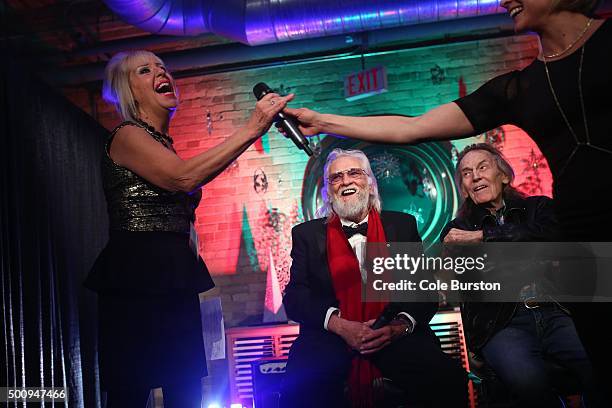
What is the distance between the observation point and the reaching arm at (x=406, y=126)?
1612 millimetres

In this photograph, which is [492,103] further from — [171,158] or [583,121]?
[171,158]

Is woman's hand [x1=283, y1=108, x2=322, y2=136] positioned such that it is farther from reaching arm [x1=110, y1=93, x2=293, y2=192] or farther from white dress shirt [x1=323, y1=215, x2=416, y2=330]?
white dress shirt [x1=323, y1=215, x2=416, y2=330]

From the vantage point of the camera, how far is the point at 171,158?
179 cm

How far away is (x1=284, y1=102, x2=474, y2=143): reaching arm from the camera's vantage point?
63.5 inches

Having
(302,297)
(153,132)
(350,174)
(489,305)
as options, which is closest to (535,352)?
(489,305)

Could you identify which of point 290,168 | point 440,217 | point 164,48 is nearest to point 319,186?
point 290,168

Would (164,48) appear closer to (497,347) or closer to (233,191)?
(233,191)

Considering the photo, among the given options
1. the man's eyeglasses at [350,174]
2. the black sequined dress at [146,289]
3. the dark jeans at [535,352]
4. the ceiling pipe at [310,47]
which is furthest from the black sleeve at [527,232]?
the ceiling pipe at [310,47]

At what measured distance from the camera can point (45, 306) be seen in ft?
11.8

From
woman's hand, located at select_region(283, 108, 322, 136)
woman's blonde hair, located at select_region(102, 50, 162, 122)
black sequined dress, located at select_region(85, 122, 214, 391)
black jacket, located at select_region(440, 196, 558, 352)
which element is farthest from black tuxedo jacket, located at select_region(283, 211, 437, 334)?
woman's blonde hair, located at select_region(102, 50, 162, 122)

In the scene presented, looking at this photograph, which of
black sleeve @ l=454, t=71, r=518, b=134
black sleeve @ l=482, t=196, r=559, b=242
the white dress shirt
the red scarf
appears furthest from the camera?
the white dress shirt

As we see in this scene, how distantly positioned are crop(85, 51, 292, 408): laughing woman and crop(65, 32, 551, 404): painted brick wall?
317cm

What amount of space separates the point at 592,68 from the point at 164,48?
15.8ft

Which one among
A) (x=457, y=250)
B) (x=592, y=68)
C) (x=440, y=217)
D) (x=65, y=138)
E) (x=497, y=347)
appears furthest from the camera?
(x=440, y=217)
